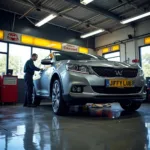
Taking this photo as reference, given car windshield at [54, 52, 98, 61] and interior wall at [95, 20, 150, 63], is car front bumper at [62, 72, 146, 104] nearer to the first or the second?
car windshield at [54, 52, 98, 61]

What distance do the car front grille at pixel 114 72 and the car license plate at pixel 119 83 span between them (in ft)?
0.33

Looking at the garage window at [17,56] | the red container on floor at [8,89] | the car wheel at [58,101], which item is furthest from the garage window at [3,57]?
the car wheel at [58,101]

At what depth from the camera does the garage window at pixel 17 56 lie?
27.6 ft

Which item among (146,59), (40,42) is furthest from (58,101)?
(146,59)

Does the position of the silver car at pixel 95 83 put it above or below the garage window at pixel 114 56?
below

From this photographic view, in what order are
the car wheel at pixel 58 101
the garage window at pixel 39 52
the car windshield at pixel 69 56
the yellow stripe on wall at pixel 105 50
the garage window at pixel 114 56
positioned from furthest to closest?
the yellow stripe on wall at pixel 105 50 < the garage window at pixel 114 56 < the garage window at pixel 39 52 < the car windshield at pixel 69 56 < the car wheel at pixel 58 101

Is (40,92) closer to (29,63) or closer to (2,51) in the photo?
(29,63)

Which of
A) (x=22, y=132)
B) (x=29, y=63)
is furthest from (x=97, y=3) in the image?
(x=22, y=132)

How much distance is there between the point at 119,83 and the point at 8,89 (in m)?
5.11

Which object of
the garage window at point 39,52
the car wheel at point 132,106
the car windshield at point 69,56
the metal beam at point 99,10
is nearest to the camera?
the car wheel at point 132,106

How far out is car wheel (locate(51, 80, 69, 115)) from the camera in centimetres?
319

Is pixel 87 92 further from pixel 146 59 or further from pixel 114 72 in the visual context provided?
pixel 146 59

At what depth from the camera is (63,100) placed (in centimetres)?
316

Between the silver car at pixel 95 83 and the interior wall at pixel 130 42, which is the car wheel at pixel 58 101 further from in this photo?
the interior wall at pixel 130 42
